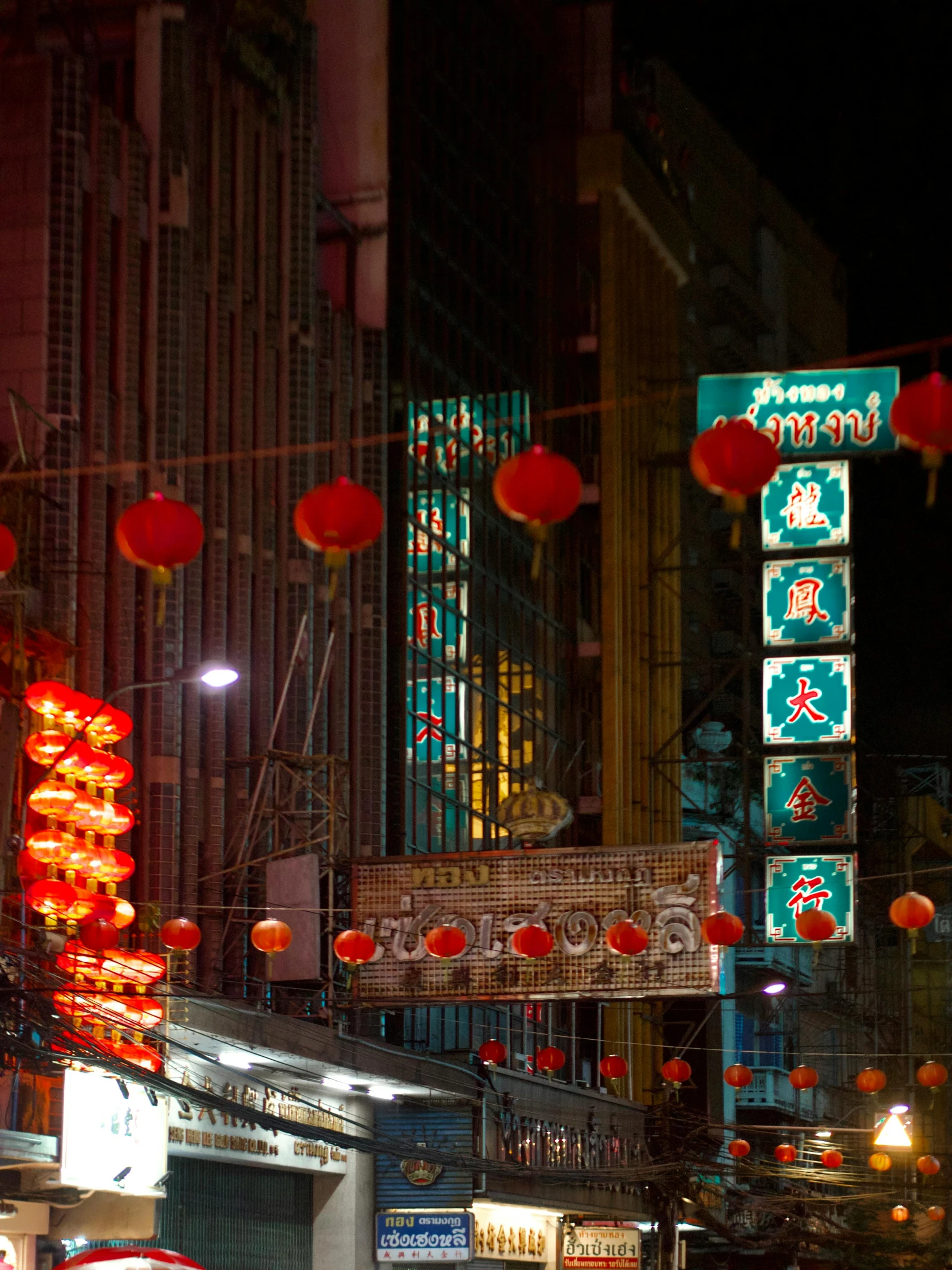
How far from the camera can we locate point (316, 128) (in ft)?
104

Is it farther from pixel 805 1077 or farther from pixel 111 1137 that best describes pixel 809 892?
pixel 111 1137

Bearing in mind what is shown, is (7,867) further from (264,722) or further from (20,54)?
(20,54)

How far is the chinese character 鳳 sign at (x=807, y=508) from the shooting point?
34.8 meters

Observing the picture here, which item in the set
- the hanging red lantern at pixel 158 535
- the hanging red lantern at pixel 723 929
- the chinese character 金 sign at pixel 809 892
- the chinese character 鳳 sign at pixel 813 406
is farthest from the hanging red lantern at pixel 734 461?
the chinese character 鳳 sign at pixel 813 406

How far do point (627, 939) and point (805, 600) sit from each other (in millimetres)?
13902

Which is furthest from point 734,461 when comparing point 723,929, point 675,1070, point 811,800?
point 811,800

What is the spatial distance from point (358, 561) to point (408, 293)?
555cm

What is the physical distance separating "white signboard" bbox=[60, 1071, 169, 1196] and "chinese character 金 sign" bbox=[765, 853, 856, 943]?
15.3 meters

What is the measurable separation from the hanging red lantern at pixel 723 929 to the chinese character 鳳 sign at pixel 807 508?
44.6 ft

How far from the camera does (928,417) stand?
40.3ft

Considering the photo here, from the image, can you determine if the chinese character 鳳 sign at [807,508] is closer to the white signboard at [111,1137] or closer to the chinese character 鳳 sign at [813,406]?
the chinese character 鳳 sign at [813,406]

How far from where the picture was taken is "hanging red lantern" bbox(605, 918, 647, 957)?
2228 centimetres

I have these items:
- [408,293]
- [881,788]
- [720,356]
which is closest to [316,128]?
[408,293]

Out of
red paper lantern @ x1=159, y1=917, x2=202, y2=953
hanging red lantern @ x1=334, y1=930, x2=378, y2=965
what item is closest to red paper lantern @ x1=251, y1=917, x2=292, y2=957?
red paper lantern @ x1=159, y1=917, x2=202, y2=953
